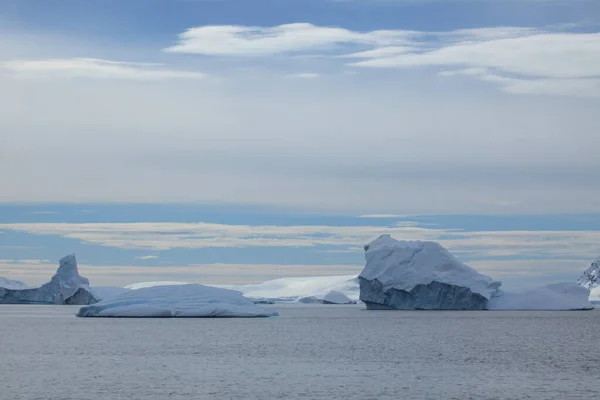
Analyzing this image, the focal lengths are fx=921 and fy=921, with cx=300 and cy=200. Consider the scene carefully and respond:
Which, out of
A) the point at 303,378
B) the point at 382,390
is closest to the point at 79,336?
the point at 303,378

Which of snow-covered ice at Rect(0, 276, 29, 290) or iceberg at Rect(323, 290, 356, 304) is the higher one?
snow-covered ice at Rect(0, 276, 29, 290)

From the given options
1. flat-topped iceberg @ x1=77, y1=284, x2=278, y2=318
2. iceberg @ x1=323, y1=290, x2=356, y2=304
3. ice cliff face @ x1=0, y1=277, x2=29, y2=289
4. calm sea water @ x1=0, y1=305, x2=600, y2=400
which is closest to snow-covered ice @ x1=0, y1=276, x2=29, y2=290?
ice cliff face @ x1=0, y1=277, x2=29, y2=289

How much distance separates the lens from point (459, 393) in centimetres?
2728

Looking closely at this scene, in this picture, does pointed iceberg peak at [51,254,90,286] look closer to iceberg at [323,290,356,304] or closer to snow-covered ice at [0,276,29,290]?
snow-covered ice at [0,276,29,290]

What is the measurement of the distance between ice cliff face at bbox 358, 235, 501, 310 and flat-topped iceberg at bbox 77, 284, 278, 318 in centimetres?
1290

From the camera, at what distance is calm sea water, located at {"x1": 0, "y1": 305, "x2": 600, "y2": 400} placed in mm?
27516

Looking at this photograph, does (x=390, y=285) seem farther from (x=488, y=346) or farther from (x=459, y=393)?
(x=459, y=393)

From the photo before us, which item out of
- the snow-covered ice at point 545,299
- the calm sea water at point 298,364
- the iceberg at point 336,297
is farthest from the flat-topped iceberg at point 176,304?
the iceberg at point 336,297

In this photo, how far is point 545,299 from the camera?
303 feet

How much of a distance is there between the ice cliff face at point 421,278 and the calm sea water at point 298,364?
17461 millimetres

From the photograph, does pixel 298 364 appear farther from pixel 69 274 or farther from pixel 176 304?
pixel 69 274

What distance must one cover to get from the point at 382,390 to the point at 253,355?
13.8 meters

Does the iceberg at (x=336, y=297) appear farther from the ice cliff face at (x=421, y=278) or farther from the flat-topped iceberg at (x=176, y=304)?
the flat-topped iceberg at (x=176, y=304)

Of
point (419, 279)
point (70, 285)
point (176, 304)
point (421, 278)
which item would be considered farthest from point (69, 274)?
point (421, 278)
